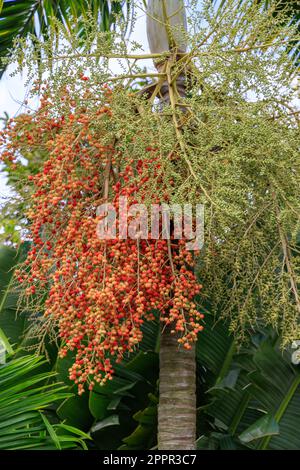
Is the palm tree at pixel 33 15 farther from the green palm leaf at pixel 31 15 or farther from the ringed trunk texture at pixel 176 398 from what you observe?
the ringed trunk texture at pixel 176 398

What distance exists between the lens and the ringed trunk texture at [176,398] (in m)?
3.01

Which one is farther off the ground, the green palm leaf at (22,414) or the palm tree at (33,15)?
the palm tree at (33,15)

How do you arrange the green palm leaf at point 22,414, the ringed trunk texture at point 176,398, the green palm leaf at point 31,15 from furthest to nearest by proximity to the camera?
the green palm leaf at point 31,15 → the green palm leaf at point 22,414 → the ringed trunk texture at point 176,398

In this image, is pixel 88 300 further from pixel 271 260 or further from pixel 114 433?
pixel 114 433

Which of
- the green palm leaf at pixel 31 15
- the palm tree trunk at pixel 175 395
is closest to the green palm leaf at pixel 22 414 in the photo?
the palm tree trunk at pixel 175 395

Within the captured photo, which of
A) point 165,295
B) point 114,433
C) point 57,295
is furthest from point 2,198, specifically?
point 114,433

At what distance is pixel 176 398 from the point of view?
121 inches

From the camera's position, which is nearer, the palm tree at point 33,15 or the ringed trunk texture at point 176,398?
the ringed trunk texture at point 176,398

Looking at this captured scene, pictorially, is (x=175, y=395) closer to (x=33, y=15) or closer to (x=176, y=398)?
(x=176, y=398)

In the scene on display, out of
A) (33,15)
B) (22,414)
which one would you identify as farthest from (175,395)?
(33,15)

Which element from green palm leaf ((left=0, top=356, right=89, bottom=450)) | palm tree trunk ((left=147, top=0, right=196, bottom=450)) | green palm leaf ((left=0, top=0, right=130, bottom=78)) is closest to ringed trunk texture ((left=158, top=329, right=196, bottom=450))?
palm tree trunk ((left=147, top=0, right=196, bottom=450))

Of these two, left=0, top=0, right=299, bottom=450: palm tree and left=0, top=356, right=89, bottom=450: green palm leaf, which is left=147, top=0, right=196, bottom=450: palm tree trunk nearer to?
left=0, top=0, right=299, bottom=450: palm tree

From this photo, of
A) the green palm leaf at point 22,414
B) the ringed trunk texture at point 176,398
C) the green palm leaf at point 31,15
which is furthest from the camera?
the green palm leaf at point 31,15

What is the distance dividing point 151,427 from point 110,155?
6.41 feet
